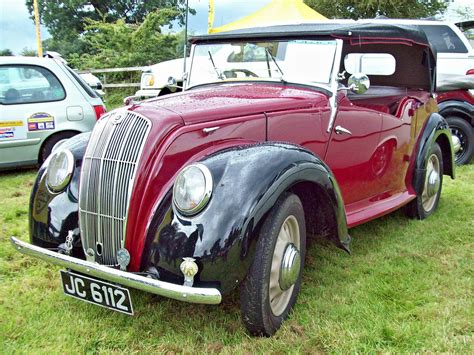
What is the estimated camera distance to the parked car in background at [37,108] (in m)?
6.04

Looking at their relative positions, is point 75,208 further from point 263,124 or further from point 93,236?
point 263,124

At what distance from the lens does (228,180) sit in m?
2.36

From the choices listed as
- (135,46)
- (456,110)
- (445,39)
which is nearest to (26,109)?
(456,110)

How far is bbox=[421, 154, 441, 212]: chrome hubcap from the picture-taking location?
463cm

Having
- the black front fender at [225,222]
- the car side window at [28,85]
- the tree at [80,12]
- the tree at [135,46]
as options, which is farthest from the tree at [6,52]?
the black front fender at [225,222]

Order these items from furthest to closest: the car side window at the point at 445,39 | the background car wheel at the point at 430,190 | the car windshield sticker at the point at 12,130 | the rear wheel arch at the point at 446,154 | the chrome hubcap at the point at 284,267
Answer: the car side window at the point at 445,39
the car windshield sticker at the point at 12,130
the rear wheel arch at the point at 446,154
the background car wheel at the point at 430,190
the chrome hubcap at the point at 284,267

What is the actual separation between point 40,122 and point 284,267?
464cm

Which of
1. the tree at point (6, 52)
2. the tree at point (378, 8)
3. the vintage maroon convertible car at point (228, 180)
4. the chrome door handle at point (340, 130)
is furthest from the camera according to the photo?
the tree at point (6, 52)

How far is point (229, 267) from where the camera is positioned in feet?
7.36

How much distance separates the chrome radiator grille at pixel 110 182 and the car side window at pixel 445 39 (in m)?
6.35

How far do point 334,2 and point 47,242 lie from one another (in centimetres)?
2026

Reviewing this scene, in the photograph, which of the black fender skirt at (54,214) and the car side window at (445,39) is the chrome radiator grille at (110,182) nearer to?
the black fender skirt at (54,214)

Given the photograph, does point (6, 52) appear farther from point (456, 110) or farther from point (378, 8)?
point (456, 110)

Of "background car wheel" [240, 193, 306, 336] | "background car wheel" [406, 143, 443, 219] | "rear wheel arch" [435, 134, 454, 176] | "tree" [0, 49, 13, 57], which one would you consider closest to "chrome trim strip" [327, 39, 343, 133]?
"background car wheel" [240, 193, 306, 336]
